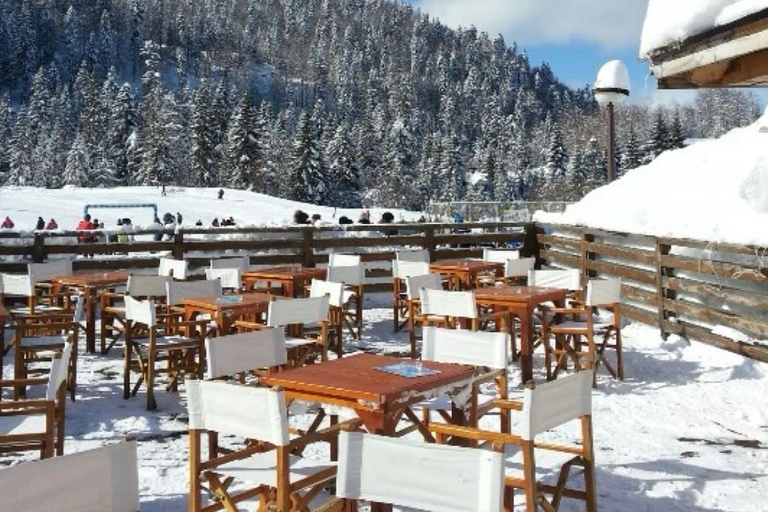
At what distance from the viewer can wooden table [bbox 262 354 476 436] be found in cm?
335

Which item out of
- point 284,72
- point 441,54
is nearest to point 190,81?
point 284,72

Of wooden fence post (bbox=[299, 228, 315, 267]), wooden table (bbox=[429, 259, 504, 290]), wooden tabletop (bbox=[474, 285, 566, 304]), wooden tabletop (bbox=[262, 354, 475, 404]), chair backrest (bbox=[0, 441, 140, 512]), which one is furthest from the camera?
wooden fence post (bbox=[299, 228, 315, 267])

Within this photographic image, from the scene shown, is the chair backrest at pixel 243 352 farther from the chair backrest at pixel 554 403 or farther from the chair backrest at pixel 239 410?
the chair backrest at pixel 554 403

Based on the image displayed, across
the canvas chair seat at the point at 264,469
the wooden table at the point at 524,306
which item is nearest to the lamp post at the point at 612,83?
the wooden table at the point at 524,306

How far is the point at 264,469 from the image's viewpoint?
339cm

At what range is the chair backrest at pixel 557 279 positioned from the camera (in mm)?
8320

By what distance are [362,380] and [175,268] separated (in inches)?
268

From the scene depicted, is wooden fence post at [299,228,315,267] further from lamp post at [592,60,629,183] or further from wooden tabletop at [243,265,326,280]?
lamp post at [592,60,629,183]

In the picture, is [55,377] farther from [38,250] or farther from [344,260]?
[38,250]

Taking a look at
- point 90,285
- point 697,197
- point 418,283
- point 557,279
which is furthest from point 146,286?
point 697,197

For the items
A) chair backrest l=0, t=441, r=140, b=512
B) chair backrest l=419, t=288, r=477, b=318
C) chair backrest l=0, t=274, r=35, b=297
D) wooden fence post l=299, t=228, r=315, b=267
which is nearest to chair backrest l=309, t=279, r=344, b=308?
chair backrest l=419, t=288, r=477, b=318

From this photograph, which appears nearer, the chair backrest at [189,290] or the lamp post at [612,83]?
the chair backrest at [189,290]

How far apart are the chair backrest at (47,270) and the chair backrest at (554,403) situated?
7501mm

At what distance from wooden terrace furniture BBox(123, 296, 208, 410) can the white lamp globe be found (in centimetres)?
907
